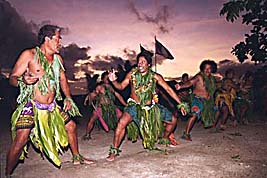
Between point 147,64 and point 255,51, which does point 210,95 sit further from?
point 255,51

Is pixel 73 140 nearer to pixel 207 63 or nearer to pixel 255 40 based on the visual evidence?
pixel 207 63

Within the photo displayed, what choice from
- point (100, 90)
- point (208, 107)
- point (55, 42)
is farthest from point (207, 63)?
point (55, 42)

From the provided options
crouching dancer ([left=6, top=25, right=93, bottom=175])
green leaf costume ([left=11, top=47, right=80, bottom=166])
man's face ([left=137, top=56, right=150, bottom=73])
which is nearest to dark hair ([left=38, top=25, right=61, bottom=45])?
crouching dancer ([left=6, top=25, right=93, bottom=175])

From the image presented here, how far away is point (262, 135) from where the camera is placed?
5.55 meters

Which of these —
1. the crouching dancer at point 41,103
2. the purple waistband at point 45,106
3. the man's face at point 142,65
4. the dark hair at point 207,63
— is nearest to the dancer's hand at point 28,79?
the crouching dancer at point 41,103

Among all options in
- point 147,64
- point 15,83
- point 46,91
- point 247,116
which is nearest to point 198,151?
point 147,64

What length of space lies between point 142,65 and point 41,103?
1.38 m

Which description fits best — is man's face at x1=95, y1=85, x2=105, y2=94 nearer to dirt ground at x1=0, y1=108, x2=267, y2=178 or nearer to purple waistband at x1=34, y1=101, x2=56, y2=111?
dirt ground at x1=0, y1=108, x2=267, y2=178

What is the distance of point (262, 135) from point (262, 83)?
3315 millimetres

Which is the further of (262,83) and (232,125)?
(262,83)

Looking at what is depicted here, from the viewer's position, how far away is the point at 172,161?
386 centimetres

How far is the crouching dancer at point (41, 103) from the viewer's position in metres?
3.25

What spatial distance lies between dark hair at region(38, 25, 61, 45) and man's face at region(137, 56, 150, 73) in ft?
3.80

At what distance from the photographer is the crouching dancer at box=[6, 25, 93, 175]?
3.25 meters
